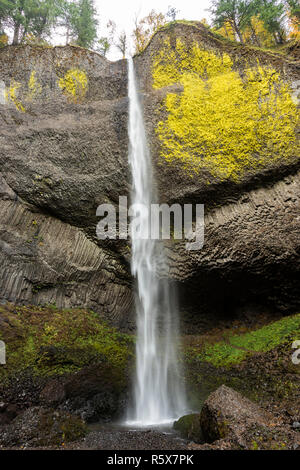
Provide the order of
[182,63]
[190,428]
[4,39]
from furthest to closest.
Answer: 1. [4,39]
2. [182,63]
3. [190,428]

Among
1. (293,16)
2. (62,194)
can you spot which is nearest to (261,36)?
(293,16)

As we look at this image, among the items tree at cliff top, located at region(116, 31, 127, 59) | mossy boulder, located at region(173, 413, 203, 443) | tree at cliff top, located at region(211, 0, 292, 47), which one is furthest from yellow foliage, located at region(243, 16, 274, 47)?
mossy boulder, located at region(173, 413, 203, 443)

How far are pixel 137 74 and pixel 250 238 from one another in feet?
28.1

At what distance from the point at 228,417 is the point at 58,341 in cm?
512

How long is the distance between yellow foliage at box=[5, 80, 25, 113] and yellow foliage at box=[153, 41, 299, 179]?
5.49 metres

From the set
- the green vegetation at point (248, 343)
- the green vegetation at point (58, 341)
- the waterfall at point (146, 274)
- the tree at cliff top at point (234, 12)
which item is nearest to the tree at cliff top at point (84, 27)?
the tree at cliff top at point (234, 12)

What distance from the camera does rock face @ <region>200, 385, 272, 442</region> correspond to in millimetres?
4547

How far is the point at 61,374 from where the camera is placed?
23.9 ft

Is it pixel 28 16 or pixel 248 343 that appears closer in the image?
pixel 248 343

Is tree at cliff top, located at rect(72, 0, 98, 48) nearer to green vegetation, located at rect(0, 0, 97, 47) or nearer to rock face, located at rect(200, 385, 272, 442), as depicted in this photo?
green vegetation, located at rect(0, 0, 97, 47)

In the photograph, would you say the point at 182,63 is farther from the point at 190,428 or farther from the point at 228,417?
the point at 190,428

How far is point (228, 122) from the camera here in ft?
32.6

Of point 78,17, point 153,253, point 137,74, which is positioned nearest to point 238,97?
point 137,74
